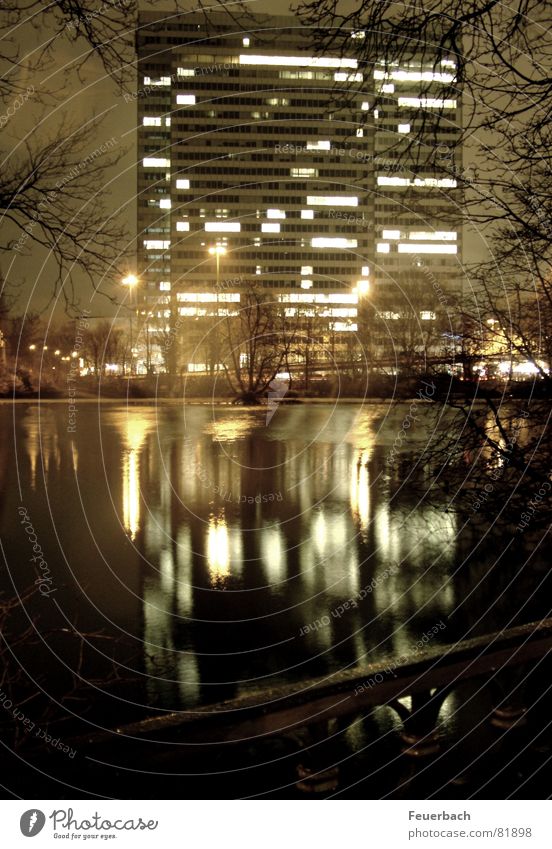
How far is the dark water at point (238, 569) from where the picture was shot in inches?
301

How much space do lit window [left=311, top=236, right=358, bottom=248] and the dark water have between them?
102 m

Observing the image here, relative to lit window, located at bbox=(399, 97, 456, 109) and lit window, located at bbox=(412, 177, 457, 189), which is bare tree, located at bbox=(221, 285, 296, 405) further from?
lit window, located at bbox=(399, 97, 456, 109)

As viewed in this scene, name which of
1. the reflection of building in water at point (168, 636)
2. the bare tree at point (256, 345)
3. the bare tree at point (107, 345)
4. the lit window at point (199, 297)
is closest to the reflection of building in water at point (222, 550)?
the reflection of building in water at point (168, 636)

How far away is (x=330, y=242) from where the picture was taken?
131 meters

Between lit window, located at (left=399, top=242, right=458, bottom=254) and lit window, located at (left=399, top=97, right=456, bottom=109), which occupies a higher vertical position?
lit window, located at (left=399, top=242, right=458, bottom=254)

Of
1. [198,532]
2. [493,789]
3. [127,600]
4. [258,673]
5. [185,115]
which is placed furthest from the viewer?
[185,115]

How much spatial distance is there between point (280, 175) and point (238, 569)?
264ft

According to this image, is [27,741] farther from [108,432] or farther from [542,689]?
[108,432]

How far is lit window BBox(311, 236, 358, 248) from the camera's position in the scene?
11915 cm

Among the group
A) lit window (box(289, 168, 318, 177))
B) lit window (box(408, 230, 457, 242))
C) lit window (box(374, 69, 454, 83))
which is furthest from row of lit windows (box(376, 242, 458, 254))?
lit window (box(374, 69, 454, 83))

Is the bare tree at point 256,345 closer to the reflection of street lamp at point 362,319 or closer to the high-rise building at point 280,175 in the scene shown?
the high-rise building at point 280,175

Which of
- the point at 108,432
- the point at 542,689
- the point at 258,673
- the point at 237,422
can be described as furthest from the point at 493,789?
the point at 237,422

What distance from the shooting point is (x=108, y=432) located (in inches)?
1094

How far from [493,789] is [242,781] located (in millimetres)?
1564
